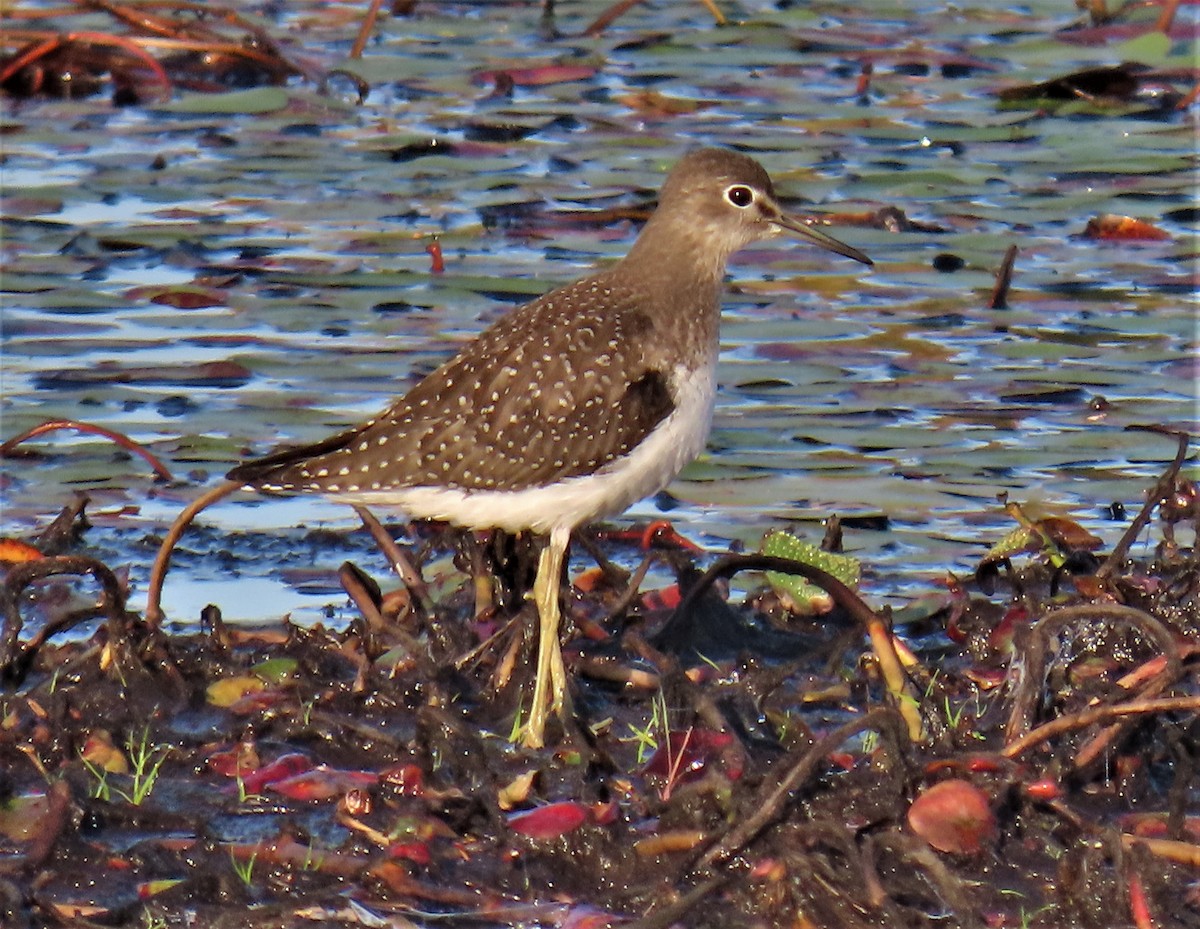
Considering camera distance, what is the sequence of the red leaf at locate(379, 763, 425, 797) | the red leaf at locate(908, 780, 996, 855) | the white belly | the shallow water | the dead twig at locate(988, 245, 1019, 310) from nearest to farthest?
the red leaf at locate(908, 780, 996, 855) < the red leaf at locate(379, 763, 425, 797) < the white belly < the shallow water < the dead twig at locate(988, 245, 1019, 310)

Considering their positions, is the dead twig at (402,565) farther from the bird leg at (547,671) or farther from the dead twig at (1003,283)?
the dead twig at (1003,283)

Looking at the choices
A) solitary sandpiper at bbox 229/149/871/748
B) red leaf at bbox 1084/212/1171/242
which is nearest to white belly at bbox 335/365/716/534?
solitary sandpiper at bbox 229/149/871/748

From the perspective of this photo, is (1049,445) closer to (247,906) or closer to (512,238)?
(512,238)

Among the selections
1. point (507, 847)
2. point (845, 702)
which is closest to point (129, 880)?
point (507, 847)

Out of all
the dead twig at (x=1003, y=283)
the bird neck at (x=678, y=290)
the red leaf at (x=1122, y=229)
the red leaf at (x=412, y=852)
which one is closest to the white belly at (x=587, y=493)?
the bird neck at (x=678, y=290)

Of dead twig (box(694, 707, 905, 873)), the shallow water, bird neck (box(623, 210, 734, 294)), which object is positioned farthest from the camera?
the shallow water

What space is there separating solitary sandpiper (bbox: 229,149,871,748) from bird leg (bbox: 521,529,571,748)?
15 mm

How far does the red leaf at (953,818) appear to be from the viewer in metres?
4.45

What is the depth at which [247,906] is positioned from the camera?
4363 millimetres

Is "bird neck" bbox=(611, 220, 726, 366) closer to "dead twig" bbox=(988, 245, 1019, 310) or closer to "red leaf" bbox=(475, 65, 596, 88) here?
"dead twig" bbox=(988, 245, 1019, 310)

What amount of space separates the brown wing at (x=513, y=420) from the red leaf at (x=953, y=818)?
4.44ft

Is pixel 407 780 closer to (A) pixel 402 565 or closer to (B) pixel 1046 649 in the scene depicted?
(A) pixel 402 565

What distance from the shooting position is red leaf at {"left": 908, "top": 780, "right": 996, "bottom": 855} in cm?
445

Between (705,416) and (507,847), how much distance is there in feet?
4.79
